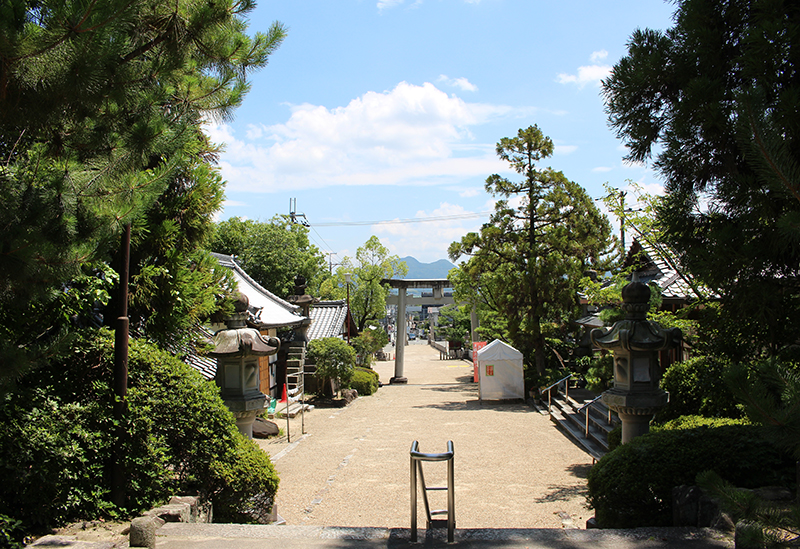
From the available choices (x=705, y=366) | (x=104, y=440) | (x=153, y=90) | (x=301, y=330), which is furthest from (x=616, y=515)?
(x=301, y=330)

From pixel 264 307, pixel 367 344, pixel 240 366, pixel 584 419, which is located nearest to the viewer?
pixel 240 366

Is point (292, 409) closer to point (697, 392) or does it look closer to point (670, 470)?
point (697, 392)

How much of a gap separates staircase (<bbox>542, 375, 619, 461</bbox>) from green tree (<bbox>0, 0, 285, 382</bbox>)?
8683 millimetres

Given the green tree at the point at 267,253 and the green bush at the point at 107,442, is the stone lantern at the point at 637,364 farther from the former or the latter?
the green tree at the point at 267,253

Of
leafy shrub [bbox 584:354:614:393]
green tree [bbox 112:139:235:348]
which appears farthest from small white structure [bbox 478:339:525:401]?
green tree [bbox 112:139:235:348]

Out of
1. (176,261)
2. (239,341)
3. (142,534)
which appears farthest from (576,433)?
(142,534)

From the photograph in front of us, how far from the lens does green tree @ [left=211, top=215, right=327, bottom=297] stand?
108ft

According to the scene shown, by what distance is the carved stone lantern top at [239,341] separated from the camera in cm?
794

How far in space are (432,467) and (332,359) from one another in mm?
10222

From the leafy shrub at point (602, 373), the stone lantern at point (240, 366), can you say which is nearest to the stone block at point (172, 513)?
the stone lantern at point (240, 366)

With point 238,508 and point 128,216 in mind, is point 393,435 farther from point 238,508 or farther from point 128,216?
point 128,216

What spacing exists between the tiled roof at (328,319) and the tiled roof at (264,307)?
267 inches

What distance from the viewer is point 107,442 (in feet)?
17.6

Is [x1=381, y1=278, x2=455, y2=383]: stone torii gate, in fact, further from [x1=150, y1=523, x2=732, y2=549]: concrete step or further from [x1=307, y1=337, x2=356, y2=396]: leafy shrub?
[x1=150, y1=523, x2=732, y2=549]: concrete step
